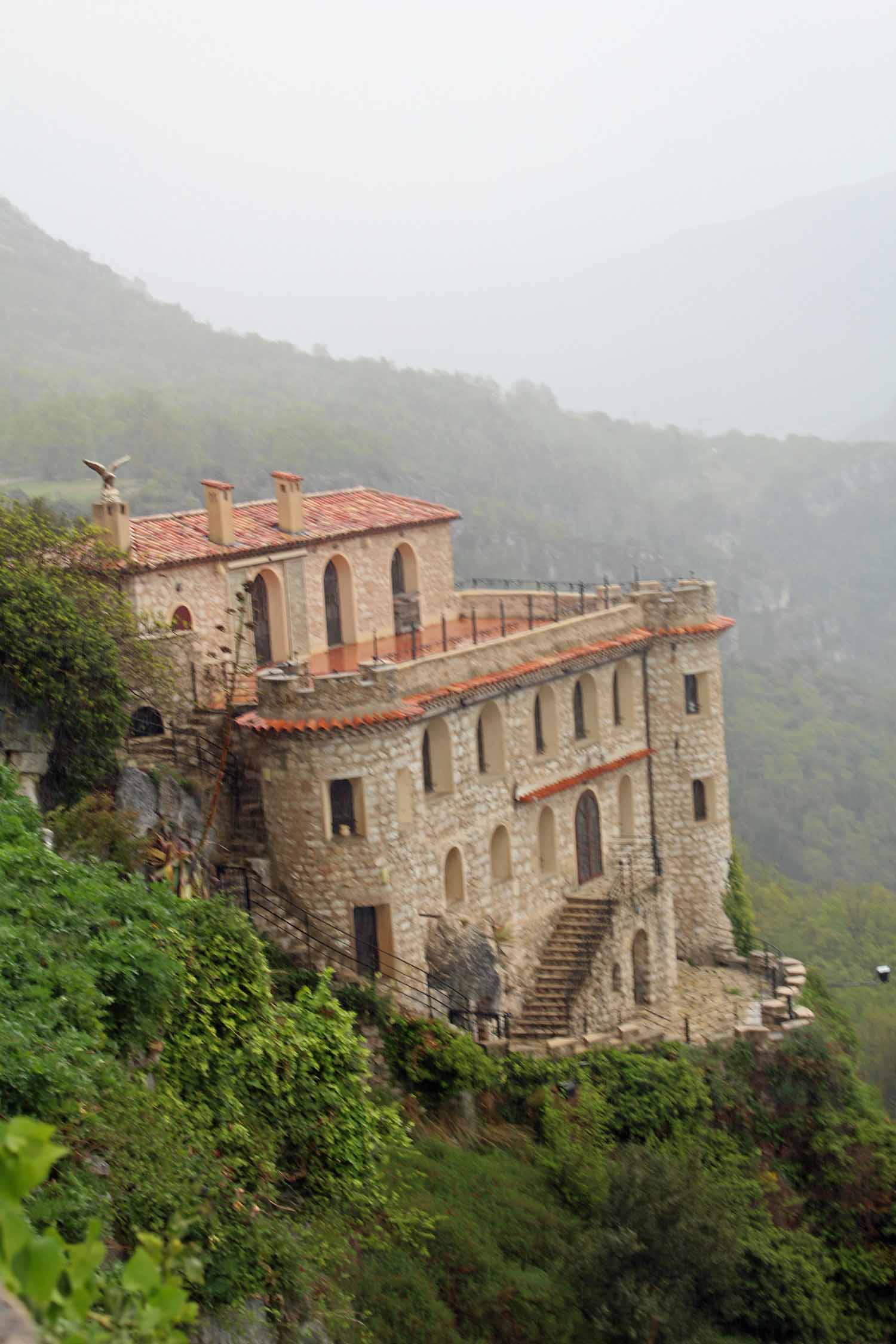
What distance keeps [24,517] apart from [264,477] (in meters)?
77.0

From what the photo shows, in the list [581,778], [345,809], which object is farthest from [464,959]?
[581,778]

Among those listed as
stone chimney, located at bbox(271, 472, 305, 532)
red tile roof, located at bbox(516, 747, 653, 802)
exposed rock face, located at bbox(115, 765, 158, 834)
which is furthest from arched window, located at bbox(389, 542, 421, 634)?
exposed rock face, located at bbox(115, 765, 158, 834)

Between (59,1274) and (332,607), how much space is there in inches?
1299

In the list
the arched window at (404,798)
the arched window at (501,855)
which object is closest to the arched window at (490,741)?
the arched window at (501,855)

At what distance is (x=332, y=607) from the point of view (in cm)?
4000

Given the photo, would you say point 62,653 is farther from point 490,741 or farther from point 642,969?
point 642,969

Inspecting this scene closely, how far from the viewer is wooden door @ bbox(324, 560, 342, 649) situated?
39.8 metres

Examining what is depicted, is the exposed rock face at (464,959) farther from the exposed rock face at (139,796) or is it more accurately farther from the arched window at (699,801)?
the arched window at (699,801)

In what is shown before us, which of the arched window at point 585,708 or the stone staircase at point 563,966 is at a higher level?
the arched window at point 585,708

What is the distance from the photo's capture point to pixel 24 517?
3155 cm

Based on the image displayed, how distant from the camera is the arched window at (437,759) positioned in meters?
33.8

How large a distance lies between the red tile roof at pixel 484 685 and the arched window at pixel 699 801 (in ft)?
7.39

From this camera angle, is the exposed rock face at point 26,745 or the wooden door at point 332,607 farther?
the wooden door at point 332,607

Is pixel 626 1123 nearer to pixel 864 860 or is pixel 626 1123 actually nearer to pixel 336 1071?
pixel 336 1071
